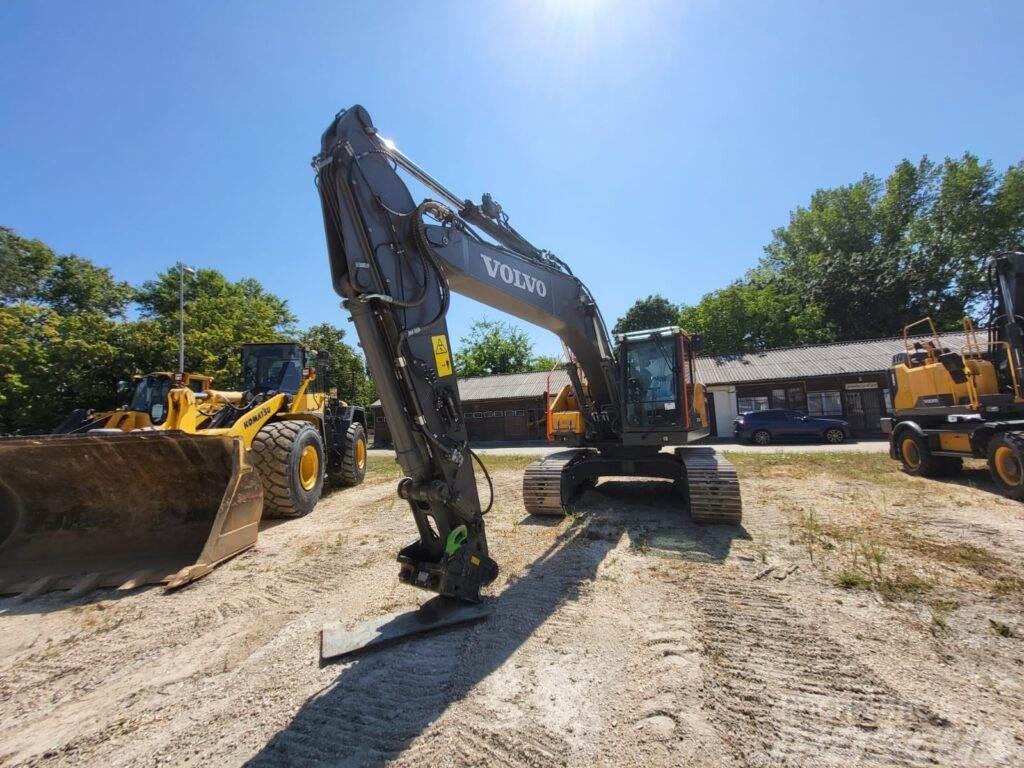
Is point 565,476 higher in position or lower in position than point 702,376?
lower

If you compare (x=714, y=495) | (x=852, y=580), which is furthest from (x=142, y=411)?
(x=852, y=580)

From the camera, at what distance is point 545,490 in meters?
6.39

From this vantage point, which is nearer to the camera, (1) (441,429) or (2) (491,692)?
(2) (491,692)

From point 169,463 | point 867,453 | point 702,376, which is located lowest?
point 867,453

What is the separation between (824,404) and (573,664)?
23.4 meters

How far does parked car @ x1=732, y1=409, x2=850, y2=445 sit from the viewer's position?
18703 mm

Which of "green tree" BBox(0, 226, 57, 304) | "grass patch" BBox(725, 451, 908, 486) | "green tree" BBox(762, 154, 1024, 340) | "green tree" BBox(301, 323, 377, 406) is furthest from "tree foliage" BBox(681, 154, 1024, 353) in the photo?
"green tree" BBox(0, 226, 57, 304)

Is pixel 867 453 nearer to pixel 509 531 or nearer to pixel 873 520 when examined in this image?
pixel 873 520

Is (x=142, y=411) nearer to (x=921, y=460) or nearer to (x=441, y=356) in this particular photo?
(x=441, y=356)

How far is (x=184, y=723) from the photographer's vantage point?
238cm

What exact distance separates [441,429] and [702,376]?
2272cm

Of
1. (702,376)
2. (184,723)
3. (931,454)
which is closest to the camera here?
(184,723)

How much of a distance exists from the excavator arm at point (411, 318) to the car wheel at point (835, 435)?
1989 cm

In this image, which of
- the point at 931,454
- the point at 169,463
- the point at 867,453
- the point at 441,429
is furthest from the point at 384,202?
the point at 867,453
